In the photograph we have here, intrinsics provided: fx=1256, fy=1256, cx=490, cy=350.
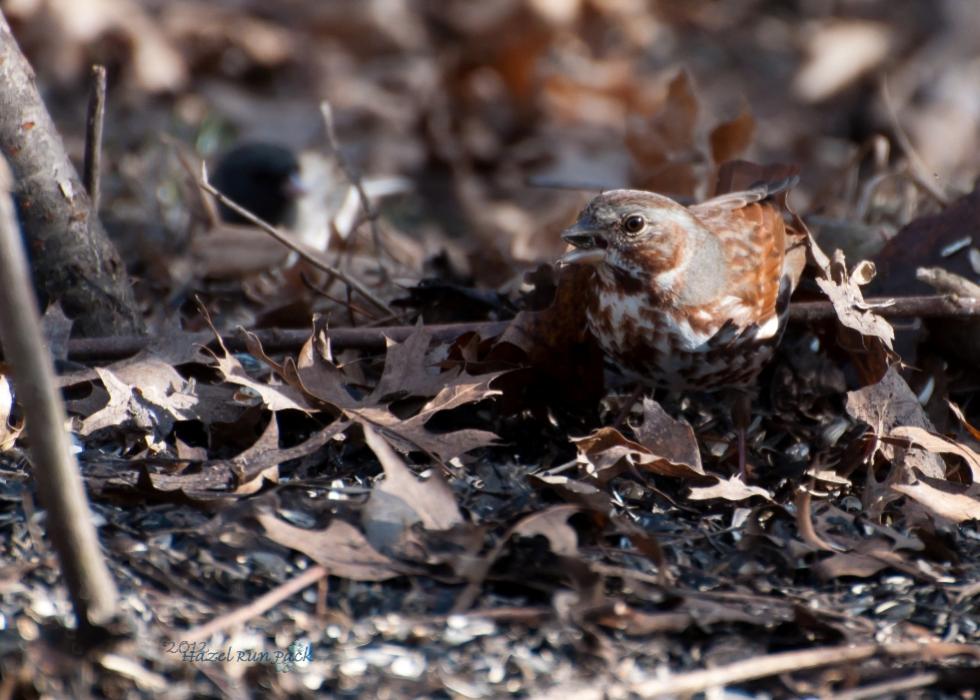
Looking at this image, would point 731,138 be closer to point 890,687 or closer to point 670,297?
point 670,297

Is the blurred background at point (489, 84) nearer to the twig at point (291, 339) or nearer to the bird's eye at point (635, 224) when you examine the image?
the twig at point (291, 339)

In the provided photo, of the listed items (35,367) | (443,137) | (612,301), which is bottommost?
(443,137)

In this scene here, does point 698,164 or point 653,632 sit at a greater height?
point 698,164

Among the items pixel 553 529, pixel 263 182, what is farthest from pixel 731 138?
pixel 263 182

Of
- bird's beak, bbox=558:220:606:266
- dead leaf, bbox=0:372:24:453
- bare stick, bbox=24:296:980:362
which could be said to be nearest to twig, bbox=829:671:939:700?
bare stick, bbox=24:296:980:362

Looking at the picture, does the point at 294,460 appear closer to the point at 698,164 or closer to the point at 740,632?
the point at 740,632

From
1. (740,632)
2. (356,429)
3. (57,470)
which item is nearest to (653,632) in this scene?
(740,632)
